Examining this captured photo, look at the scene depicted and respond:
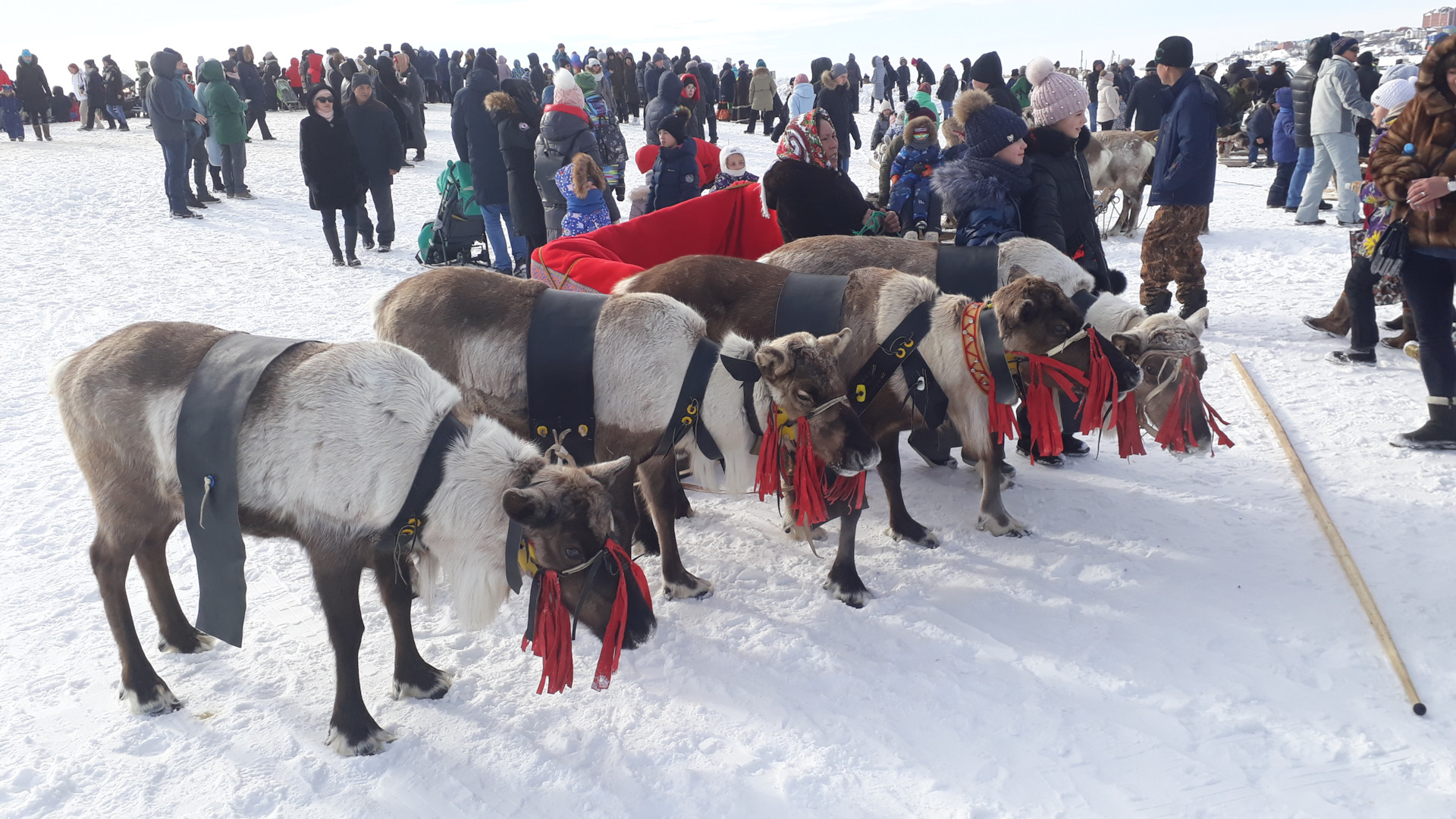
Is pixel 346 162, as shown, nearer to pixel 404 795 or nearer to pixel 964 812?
pixel 404 795

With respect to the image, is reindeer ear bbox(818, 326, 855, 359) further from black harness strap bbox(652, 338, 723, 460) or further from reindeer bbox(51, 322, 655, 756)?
reindeer bbox(51, 322, 655, 756)

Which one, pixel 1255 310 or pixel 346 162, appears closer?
pixel 1255 310

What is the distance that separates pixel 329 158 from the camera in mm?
8758

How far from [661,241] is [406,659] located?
306cm

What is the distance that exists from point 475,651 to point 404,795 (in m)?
0.72

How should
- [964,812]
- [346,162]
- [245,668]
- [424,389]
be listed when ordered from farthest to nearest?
[346,162] < [245,668] < [424,389] < [964,812]

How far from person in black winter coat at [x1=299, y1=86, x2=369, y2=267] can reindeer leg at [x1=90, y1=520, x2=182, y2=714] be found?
6632mm

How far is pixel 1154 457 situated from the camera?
462cm

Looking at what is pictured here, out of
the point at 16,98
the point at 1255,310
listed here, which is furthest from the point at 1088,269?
the point at 16,98

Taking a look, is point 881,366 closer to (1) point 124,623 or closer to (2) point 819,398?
(2) point 819,398

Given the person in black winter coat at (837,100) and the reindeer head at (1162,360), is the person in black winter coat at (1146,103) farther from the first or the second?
the reindeer head at (1162,360)

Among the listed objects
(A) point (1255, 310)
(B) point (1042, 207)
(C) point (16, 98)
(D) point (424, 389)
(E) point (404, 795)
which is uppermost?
(C) point (16, 98)

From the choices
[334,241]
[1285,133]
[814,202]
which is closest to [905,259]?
[814,202]

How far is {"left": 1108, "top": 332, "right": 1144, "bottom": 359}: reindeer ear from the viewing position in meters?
3.79
